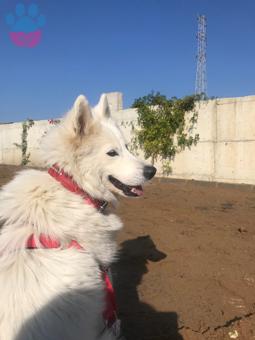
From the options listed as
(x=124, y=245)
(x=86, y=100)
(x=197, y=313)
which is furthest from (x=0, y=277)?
(x=124, y=245)

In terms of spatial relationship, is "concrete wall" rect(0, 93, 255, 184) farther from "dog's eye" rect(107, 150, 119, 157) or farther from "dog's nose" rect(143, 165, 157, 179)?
"dog's eye" rect(107, 150, 119, 157)

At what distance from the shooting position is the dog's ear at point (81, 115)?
101 inches

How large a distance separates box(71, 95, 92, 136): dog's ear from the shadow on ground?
1640mm

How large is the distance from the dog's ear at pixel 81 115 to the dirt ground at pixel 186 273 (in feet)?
5.42

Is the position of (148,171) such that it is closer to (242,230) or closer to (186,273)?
(186,273)

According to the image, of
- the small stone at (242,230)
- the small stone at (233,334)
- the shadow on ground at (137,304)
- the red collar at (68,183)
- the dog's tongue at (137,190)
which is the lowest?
the small stone at (233,334)

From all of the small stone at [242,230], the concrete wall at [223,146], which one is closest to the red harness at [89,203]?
the small stone at [242,230]

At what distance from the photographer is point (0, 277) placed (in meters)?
2.16

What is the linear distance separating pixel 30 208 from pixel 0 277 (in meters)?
0.43

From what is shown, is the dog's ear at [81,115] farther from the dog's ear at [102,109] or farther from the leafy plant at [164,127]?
the leafy plant at [164,127]

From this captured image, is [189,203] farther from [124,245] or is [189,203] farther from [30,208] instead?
[30,208]

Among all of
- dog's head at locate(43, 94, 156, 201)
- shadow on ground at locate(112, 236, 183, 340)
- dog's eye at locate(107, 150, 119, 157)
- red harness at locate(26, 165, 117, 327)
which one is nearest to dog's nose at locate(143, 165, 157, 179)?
dog's head at locate(43, 94, 156, 201)

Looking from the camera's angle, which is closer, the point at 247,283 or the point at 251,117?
the point at 247,283

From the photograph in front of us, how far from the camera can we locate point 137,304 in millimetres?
3709
